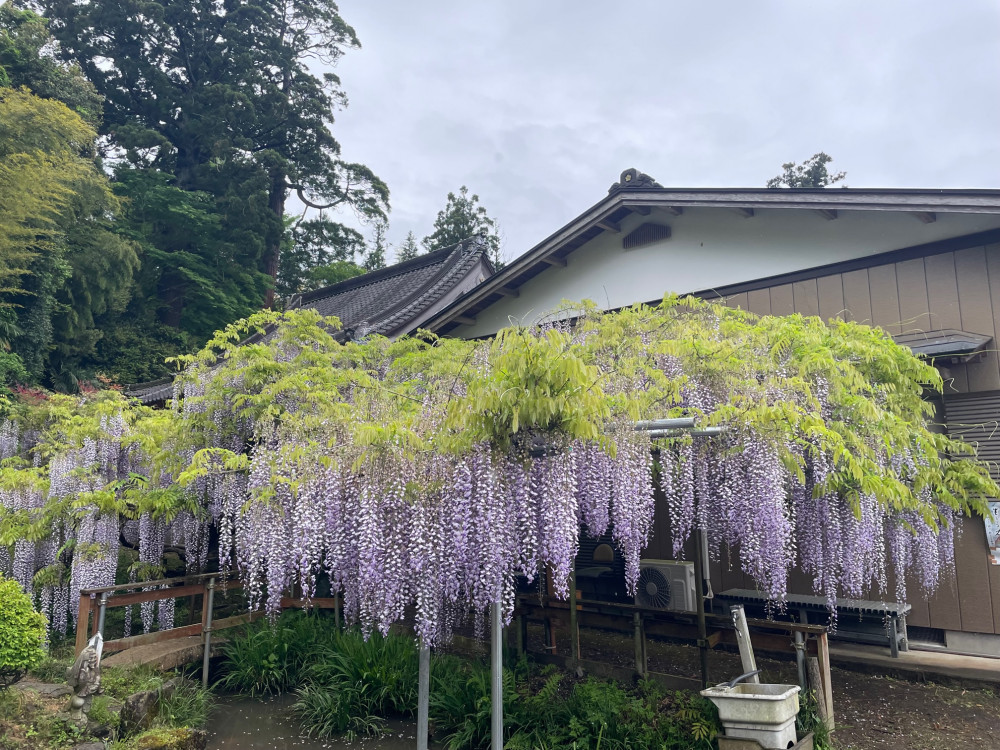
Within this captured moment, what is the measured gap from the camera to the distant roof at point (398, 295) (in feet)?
39.0

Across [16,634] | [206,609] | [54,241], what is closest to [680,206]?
[206,609]

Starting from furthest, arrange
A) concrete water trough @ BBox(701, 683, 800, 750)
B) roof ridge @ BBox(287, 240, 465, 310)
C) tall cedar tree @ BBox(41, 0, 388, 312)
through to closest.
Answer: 1. tall cedar tree @ BBox(41, 0, 388, 312)
2. roof ridge @ BBox(287, 240, 465, 310)
3. concrete water trough @ BBox(701, 683, 800, 750)

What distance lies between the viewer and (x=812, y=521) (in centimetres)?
540

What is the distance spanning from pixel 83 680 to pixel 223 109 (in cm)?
2351

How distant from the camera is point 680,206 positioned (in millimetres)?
8312

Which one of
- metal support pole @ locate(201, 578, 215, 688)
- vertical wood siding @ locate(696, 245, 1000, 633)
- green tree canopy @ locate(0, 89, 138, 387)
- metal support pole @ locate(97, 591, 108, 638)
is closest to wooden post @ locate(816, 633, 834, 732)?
vertical wood siding @ locate(696, 245, 1000, 633)

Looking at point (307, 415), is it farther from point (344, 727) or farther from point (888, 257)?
point (888, 257)

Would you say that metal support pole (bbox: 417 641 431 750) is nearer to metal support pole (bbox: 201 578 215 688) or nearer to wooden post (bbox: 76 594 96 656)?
metal support pole (bbox: 201 578 215 688)

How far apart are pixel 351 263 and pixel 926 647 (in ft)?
80.9

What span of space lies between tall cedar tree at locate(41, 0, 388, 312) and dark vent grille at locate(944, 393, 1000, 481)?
21.1m

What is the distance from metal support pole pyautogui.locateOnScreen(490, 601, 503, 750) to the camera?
3.73 metres

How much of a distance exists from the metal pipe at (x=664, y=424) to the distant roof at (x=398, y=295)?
6905 mm

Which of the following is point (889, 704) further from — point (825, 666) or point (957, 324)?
Answer: point (957, 324)

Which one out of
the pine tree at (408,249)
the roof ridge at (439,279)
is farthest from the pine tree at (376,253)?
the roof ridge at (439,279)
